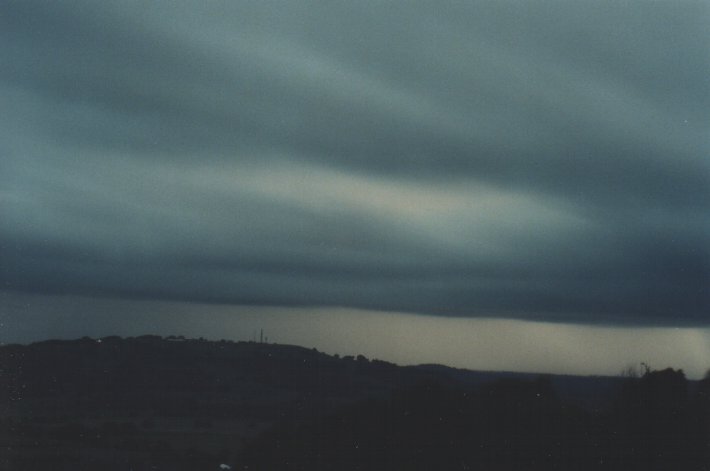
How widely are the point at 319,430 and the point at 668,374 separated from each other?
62.9ft

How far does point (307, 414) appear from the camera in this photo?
7456cm

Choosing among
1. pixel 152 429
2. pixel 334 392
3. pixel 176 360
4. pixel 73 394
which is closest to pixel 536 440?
pixel 152 429

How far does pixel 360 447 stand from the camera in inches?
1874

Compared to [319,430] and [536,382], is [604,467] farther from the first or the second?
[319,430]

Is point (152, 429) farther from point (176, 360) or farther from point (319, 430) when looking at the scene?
point (319, 430)

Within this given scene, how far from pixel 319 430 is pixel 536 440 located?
14189 mm

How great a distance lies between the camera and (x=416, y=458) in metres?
43.7

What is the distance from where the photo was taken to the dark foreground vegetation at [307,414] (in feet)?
138

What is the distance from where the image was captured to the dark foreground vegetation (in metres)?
42.0

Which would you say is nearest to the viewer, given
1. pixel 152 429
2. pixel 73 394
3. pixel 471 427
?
pixel 471 427

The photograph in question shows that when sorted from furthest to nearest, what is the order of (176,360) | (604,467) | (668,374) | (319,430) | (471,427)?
1. (176,360)
2. (319,430)
3. (668,374)
4. (471,427)
5. (604,467)

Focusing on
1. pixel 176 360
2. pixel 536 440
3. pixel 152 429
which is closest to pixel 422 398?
pixel 536 440

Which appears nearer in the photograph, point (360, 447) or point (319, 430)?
point (360, 447)

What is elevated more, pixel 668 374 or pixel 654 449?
pixel 668 374
